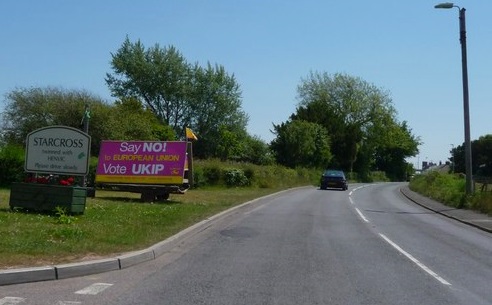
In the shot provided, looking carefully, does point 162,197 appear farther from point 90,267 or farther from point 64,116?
point 64,116

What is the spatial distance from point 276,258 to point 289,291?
10.0 ft

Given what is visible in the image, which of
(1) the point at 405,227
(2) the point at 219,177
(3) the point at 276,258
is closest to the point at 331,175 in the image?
(2) the point at 219,177

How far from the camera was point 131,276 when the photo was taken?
29.3ft

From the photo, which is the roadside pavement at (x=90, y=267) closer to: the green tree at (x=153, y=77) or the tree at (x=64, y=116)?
the tree at (x=64, y=116)

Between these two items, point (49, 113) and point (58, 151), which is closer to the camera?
point (58, 151)

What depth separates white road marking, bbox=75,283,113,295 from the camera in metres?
7.68

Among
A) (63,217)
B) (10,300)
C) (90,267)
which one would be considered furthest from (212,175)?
(10,300)

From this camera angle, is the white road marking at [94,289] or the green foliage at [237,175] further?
the green foliage at [237,175]

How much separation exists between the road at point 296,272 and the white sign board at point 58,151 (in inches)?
160

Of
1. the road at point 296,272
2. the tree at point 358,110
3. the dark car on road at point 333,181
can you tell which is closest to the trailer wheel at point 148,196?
the road at point 296,272

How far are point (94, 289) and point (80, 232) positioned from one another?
167 inches

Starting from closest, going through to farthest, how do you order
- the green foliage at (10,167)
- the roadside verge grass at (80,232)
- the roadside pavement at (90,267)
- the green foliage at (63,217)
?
the roadside pavement at (90,267) < the roadside verge grass at (80,232) < the green foliage at (63,217) < the green foliage at (10,167)

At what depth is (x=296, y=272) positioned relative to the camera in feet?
31.8

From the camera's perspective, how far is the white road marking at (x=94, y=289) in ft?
25.2
